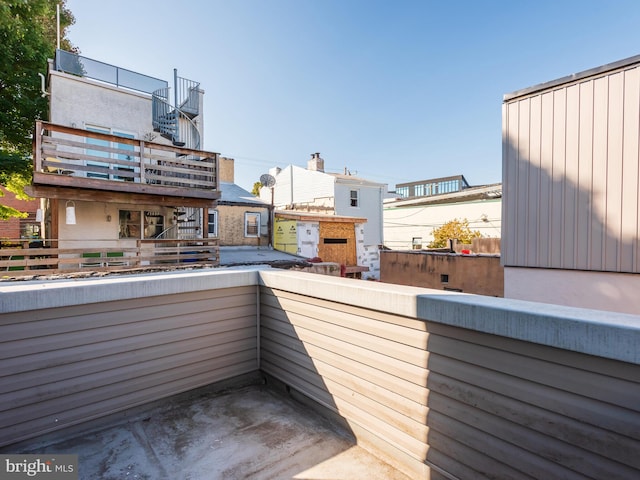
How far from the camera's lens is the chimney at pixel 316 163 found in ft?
81.8

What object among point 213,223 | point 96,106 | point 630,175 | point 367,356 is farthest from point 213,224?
point 630,175

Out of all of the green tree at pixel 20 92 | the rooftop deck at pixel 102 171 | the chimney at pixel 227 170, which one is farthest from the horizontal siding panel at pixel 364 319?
the chimney at pixel 227 170

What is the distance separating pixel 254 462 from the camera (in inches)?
94.7

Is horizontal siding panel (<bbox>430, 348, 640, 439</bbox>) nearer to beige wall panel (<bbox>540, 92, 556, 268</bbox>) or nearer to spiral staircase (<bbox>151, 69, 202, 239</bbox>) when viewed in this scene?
beige wall panel (<bbox>540, 92, 556, 268</bbox>)

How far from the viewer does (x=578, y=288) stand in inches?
174

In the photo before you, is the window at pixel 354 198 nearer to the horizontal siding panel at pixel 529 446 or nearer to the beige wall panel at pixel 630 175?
the beige wall panel at pixel 630 175

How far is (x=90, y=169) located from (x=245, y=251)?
28.4 feet

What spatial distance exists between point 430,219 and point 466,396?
23.9 m

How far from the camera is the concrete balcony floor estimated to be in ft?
7.55

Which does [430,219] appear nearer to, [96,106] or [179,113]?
[179,113]

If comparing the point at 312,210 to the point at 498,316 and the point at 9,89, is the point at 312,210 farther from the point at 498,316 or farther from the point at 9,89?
the point at 498,316

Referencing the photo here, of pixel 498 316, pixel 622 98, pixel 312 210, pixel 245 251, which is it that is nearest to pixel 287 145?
pixel 312 210

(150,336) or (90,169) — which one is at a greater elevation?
(90,169)

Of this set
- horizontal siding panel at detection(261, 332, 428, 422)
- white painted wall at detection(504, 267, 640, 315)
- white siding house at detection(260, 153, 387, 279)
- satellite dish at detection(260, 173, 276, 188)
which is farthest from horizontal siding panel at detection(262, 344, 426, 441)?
white siding house at detection(260, 153, 387, 279)
